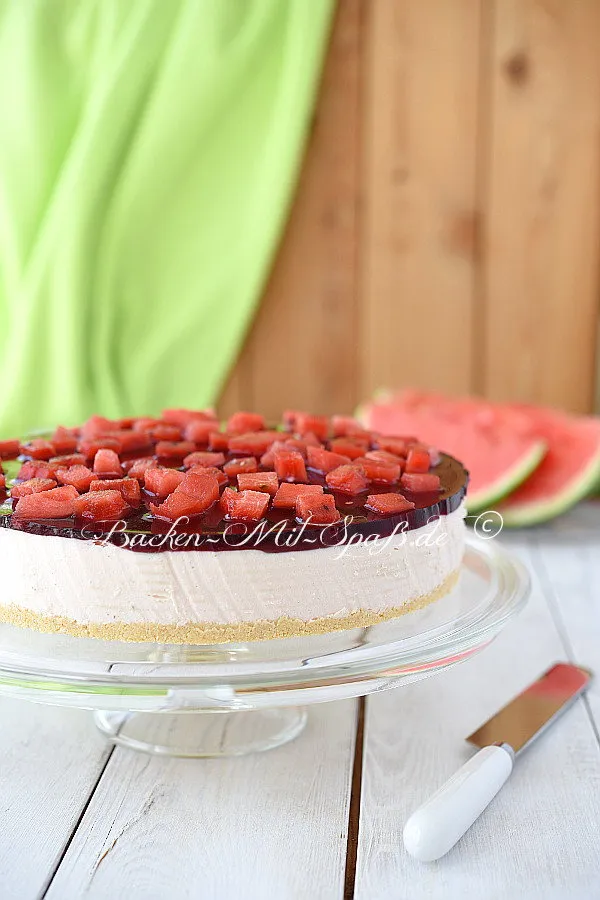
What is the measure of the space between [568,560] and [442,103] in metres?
1.83

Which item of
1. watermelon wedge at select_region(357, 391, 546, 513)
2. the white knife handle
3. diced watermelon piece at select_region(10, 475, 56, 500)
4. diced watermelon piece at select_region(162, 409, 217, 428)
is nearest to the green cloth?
watermelon wedge at select_region(357, 391, 546, 513)

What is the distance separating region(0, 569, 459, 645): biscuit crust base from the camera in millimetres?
1382

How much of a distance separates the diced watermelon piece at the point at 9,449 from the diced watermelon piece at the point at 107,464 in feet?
0.86

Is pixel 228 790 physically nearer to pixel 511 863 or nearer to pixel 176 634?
pixel 176 634

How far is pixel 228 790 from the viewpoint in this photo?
136 centimetres

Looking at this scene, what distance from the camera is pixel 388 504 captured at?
4.71 ft

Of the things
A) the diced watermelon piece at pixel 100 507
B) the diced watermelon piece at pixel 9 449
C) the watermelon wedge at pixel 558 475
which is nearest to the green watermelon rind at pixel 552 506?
the watermelon wedge at pixel 558 475

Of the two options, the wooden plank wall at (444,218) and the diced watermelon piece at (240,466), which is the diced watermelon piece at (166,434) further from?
the wooden plank wall at (444,218)

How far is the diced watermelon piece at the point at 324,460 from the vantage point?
1613 mm

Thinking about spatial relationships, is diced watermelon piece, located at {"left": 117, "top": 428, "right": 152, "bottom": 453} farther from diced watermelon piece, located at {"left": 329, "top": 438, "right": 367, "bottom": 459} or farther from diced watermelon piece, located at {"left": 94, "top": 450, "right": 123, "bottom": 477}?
diced watermelon piece, located at {"left": 329, "top": 438, "right": 367, "bottom": 459}

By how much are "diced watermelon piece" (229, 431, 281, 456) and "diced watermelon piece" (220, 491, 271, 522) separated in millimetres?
322

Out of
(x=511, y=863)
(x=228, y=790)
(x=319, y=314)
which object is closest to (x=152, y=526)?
(x=228, y=790)

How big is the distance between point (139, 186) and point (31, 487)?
6.85ft

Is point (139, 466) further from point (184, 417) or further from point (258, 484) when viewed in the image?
point (184, 417)
